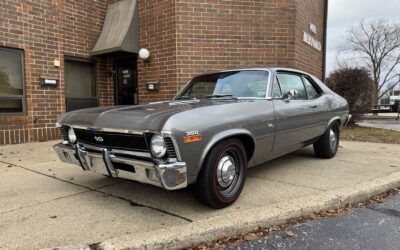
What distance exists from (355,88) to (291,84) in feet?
27.1

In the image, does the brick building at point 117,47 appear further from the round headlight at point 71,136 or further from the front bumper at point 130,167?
the front bumper at point 130,167

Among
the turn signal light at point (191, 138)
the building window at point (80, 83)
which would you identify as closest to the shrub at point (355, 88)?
the building window at point (80, 83)

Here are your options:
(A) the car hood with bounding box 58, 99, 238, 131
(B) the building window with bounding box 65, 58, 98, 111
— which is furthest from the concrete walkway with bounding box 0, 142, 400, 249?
(B) the building window with bounding box 65, 58, 98, 111

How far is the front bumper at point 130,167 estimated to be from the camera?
2902 mm

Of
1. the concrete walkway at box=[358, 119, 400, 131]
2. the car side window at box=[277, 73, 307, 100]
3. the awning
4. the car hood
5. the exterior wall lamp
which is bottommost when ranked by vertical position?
the concrete walkway at box=[358, 119, 400, 131]

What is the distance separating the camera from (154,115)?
3125 mm

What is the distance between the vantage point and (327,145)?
5664 millimetres

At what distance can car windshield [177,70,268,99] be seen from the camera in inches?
→ 168

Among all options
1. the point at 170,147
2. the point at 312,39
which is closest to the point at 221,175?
the point at 170,147

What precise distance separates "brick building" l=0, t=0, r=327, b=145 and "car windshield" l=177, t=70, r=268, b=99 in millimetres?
3470

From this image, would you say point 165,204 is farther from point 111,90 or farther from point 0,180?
point 111,90

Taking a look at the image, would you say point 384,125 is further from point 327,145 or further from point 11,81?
point 11,81

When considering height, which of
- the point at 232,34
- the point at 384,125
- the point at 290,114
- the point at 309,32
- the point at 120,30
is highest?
the point at 309,32

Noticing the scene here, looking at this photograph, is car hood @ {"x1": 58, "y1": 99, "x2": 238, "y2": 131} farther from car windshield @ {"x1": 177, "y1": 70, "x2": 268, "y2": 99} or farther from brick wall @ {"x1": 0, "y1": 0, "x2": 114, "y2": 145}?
brick wall @ {"x1": 0, "y1": 0, "x2": 114, "y2": 145}
